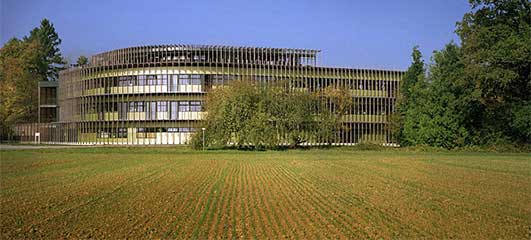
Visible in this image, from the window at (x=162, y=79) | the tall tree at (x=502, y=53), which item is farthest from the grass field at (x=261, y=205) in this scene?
the window at (x=162, y=79)

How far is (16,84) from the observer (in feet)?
293

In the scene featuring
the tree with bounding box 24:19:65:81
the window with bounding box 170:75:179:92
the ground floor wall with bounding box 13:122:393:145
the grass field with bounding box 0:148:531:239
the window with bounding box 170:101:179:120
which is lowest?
the grass field with bounding box 0:148:531:239

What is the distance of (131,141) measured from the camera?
3159 inches

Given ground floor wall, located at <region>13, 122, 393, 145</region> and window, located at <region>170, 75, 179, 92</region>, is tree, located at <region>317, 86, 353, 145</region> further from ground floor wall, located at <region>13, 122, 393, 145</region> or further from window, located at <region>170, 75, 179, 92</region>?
window, located at <region>170, 75, 179, 92</region>

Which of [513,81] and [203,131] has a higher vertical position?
[513,81]

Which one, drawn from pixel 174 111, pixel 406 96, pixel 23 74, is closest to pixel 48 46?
pixel 23 74

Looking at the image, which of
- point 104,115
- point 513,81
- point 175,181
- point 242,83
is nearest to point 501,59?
point 513,81

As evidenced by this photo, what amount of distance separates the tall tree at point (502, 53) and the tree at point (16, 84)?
237 ft

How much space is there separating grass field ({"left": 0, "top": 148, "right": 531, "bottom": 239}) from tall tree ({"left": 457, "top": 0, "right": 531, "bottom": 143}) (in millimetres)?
23477

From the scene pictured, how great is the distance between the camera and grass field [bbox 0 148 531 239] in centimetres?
1344

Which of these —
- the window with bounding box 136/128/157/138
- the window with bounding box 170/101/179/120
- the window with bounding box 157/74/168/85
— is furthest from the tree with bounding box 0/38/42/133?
the window with bounding box 170/101/179/120

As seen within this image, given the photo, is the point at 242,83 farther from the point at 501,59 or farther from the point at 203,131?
the point at 501,59

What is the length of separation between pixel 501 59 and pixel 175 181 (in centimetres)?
3766

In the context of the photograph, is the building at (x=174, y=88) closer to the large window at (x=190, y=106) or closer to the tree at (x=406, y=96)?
the large window at (x=190, y=106)
